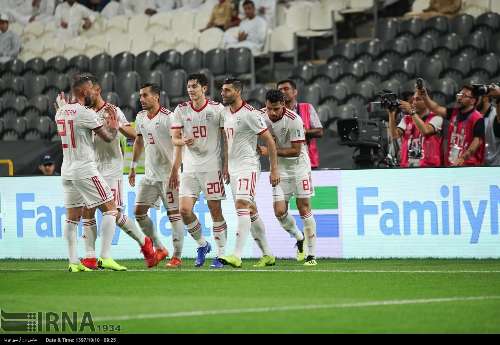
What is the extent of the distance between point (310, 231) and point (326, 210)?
0.98 m

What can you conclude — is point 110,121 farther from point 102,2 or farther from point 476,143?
point 102,2

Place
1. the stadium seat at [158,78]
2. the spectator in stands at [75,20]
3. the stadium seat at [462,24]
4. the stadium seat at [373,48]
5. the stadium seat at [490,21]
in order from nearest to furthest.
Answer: the stadium seat at [490,21] < the stadium seat at [462,24] < the stadium seat at [373,48] < the stadium seat at [158,78] < the spectator in stands at [75,20]

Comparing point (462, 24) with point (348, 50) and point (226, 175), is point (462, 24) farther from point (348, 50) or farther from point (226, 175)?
point (226, 175)

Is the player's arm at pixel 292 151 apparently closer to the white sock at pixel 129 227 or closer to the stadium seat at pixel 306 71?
the white sock at pixel 129 227

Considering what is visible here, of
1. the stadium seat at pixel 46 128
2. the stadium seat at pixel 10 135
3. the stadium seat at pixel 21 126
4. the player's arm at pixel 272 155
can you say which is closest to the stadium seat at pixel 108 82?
the stadium seat at pixel 46 128

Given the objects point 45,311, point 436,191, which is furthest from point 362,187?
point 45,311

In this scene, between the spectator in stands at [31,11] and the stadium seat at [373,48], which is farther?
the spectator in stands at [31,11]

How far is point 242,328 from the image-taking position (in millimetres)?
7465

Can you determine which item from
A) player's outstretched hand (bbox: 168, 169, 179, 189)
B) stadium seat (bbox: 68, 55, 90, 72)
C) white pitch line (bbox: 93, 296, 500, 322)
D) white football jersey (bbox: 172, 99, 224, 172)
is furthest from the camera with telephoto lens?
stadium seat (bbox: 68, 55, 90, 72)

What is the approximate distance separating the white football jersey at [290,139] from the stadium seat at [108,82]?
31.5ft

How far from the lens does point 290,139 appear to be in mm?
13383

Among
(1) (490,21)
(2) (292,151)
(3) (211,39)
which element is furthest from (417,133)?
(3) (211,39)

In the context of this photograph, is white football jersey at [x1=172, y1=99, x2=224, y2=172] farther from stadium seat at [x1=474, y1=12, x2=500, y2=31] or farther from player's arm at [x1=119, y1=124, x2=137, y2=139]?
stadium seat at [x1=474, y1=12, x2=500, y2=31]

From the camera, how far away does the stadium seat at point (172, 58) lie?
22.6 metres
